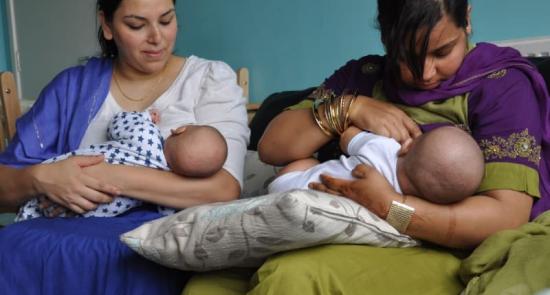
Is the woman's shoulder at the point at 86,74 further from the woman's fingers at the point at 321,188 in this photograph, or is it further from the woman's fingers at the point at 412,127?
the woman's fingers at the point at 412,127

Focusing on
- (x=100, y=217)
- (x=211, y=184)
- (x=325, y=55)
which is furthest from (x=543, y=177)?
(x=325, y=55)

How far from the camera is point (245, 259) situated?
1013 mm

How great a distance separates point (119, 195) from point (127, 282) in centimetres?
26

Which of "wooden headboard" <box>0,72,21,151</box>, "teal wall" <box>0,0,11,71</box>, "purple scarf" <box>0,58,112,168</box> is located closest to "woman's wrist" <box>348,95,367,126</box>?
"purple scarf" <box>0,58,112,168</box>

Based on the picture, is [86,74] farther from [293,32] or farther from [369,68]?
[293,32]

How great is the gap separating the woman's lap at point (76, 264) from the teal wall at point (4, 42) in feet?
11.2

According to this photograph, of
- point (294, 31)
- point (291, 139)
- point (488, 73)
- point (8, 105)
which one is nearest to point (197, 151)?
point (291, 139)

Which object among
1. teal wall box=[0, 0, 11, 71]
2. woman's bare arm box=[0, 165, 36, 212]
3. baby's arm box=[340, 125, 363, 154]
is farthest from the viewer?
teal wall box=[0, 0, 11, 71]

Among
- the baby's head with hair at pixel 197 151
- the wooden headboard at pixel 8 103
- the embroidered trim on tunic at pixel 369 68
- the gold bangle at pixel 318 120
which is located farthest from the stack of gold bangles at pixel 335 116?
the wooden headboard at pixel 8 103

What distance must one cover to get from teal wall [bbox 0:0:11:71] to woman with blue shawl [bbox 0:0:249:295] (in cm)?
299

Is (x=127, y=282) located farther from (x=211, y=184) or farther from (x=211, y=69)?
(x=211, y=69)

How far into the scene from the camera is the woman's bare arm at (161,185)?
1.34 metres

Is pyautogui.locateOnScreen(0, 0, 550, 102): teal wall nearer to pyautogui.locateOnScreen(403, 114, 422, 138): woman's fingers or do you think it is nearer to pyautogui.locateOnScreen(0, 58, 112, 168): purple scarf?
pyautogui.locateOnScreen(403, 114, 422, 138): woman's fingers

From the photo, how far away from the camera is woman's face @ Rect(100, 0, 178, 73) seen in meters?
1.51
